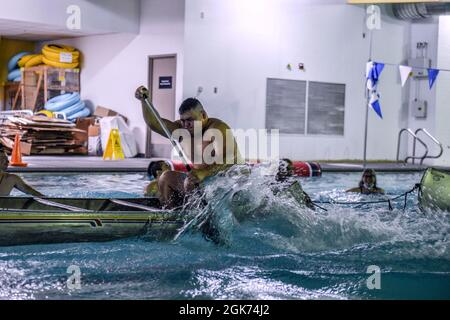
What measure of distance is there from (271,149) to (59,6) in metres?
6.01

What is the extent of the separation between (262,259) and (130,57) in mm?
11652

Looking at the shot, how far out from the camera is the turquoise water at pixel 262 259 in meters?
4.36

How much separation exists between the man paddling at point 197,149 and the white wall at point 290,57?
8382 millimetres

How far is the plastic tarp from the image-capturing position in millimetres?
15477

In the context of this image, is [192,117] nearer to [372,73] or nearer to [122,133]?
[372,73]

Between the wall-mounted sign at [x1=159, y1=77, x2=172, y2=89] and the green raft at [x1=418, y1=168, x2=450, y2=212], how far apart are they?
30.8 ft

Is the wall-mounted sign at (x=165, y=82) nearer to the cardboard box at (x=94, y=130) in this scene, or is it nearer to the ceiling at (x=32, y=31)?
the cardboard box at (x=94, y=130)

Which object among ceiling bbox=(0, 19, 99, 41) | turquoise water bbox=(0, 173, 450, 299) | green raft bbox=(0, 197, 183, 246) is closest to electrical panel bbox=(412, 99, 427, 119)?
ceiling bbox=(0, 19, 99, 41)

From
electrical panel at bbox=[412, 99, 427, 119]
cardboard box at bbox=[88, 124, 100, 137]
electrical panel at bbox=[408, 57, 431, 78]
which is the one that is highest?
electrical panel at bbox=[408, 57, 431, 78]

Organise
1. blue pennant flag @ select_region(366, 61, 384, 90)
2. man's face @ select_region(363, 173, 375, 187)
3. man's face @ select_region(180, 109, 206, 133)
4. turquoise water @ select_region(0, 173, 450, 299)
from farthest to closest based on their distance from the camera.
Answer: blue pennant flag @ select_region(366, 61, 384, 90) → man's face @ select_region(363, 173, 375, 187) → man's face @ select_region(180, 109, 206, 133) → turquoise water @ select_region(0, 173, 450, 299)

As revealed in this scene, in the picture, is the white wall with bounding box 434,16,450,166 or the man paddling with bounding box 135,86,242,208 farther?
the white wall with bounding box 434,16,450,166

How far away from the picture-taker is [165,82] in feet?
50.8

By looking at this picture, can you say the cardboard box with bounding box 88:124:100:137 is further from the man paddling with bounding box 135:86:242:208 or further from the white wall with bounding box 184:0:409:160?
the man paddling with bounding box 135:86:242:208
